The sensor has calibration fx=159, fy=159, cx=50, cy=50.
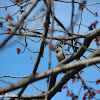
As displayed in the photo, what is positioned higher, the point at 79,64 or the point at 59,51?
the point at 59,51

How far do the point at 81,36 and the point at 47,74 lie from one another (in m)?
1.50

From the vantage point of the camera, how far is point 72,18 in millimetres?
2715

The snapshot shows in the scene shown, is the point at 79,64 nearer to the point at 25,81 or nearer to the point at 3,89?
the point at 25,81

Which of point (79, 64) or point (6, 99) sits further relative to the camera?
point (6, 99)

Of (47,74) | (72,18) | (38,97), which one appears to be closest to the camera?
(47,74)

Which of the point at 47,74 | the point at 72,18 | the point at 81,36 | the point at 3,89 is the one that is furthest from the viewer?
the point at 81,36

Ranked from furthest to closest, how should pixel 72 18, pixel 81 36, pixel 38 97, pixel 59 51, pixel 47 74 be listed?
pixel 59 51
pixel 38 97
pixel 81 36
pixel 72 18
pixel 47 74

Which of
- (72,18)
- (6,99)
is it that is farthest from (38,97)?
(72,18)

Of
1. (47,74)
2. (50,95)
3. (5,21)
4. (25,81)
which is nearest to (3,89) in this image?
(25,81)

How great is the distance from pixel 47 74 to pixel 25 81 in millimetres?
286

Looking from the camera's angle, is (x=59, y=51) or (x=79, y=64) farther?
(x=59, y=51)

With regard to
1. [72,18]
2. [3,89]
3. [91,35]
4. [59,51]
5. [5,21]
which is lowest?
[3,89]

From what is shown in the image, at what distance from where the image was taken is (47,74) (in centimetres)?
168

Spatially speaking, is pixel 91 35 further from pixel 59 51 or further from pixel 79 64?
pixel 59 51
